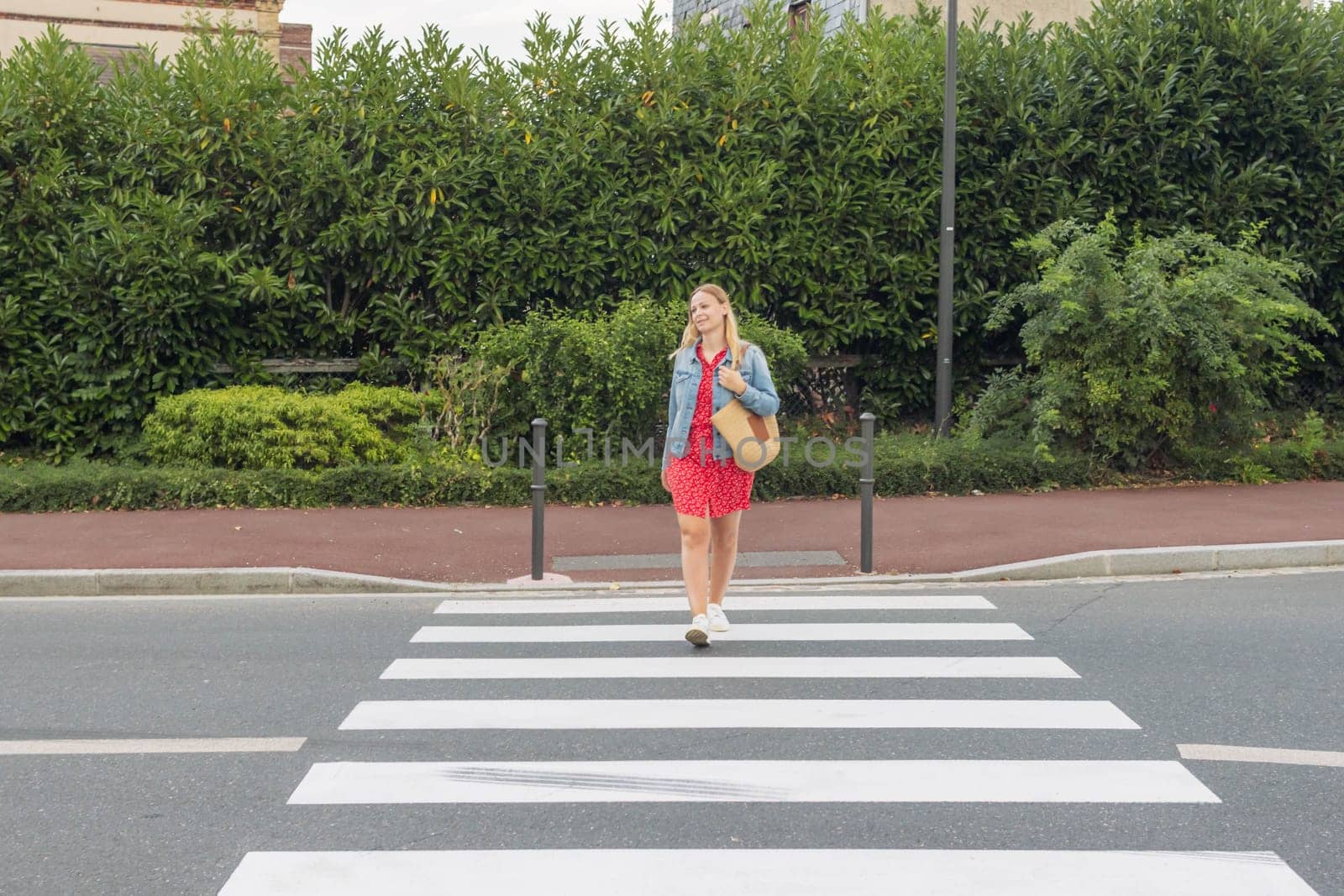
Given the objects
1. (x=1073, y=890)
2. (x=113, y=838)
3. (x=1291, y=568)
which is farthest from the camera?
(x=1291, y=568)

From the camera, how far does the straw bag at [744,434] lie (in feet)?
24.0

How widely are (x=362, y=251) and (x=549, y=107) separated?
2506 millimetres

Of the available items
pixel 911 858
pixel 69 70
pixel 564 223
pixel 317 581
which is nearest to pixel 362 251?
pixel 564 223

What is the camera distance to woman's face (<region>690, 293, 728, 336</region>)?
734 centimetres

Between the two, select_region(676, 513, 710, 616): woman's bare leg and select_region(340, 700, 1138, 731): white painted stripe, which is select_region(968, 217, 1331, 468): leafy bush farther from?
select_region(340, 700, 1138, 731): white painted stripe

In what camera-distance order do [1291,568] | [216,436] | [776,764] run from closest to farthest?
[776,764] → [1291,568] → [216,436]

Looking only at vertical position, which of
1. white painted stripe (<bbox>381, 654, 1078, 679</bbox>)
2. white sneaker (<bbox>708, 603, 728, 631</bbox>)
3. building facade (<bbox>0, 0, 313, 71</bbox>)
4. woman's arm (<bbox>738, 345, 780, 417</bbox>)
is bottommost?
white painted stripe (<bbox>381, 654, 1078, 679</bbox>)

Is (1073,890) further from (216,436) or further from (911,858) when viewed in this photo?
(216,436)

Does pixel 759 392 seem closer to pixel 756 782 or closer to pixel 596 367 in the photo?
pixel 756 782

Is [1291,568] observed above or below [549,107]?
below

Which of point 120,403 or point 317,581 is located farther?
point 120,403

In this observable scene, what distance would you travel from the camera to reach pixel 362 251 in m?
14.2

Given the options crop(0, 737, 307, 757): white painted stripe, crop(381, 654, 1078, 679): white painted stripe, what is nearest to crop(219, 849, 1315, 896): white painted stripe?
crop(0, 737, 307, 757): white painted stripe

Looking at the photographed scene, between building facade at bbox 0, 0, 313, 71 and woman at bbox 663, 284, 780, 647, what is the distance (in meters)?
22.1
